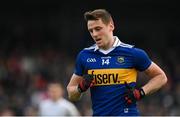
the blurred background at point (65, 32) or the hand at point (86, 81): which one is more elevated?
the hand at point (86, 81)

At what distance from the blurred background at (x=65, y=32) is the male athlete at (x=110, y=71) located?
9.12m

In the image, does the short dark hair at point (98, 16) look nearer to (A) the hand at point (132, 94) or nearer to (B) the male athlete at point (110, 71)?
(B) the male athlete at point (110, 71)

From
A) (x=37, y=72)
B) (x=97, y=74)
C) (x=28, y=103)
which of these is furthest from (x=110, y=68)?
(x=37, y=72)

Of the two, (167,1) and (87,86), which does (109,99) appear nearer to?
(87,86)

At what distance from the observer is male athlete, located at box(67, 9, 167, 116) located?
23.8ft

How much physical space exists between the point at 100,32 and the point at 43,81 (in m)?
8.98

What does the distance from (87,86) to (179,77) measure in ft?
31.1

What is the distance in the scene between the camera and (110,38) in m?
7.34

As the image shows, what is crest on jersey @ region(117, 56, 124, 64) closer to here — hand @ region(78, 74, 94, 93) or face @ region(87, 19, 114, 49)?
face @ region(87, 19, 114, 49)

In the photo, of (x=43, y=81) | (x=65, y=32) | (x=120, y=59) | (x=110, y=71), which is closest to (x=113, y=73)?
(x=110, y=71)

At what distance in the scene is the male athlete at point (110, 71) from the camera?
23.8ft

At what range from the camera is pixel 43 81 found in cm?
1611

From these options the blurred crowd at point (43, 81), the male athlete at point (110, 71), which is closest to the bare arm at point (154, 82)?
the male athlete at point (110, 71)

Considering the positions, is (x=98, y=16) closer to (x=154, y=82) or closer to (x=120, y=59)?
(x=120, y=59)
